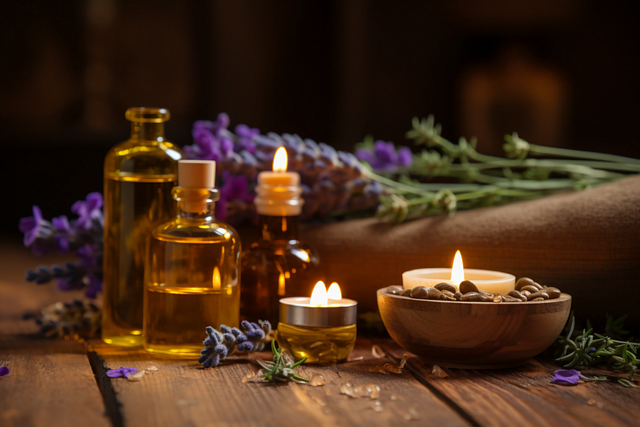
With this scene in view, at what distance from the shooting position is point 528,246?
80 cm

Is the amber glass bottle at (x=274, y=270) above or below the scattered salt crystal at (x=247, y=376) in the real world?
above

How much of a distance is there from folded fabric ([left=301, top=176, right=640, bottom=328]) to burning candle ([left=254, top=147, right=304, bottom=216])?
14cm

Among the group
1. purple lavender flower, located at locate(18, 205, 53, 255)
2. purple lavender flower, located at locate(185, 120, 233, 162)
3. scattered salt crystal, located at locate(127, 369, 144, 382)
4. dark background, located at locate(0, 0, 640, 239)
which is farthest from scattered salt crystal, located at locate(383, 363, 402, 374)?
dark background, located at locate(0, 0, 640, 239)

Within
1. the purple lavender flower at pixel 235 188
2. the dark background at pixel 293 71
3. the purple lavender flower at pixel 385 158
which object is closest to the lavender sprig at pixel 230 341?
the purple lavender flower at pixel 235 188

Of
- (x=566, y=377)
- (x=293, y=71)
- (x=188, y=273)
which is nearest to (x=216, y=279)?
(x=188, y=273)

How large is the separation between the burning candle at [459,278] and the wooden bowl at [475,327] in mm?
50

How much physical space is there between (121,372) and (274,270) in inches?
8.3

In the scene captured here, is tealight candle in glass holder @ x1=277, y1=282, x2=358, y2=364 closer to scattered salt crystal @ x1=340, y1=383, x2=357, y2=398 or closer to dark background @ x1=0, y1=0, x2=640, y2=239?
scattered salt crystal @ x1=340, y1=383, x2=357, y2=398

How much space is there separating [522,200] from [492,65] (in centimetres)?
144

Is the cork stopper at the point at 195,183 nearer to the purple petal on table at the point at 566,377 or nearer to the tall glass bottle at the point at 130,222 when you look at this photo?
the tall glass bottle at the point at 130,222

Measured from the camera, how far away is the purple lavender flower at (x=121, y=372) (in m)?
0.60

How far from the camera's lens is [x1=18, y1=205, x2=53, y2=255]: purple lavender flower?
0.83 metres

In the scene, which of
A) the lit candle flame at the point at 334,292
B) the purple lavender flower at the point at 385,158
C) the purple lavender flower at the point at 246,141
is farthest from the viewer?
the purple lavender flower at the point at 385,158

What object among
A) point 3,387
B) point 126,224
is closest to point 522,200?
point 126,224
